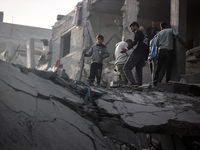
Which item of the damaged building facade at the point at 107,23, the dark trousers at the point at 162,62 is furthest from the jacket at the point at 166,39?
the damaged building facade at the point at 107,23

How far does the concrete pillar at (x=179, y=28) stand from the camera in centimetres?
655

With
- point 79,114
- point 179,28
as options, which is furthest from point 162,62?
point 79,114

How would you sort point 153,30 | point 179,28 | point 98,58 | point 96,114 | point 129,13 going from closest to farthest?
point 96,114
point 98,58
point 179,28
point 153,30
point 129,13

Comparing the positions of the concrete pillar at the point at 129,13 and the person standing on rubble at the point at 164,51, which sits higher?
the concrete pillar at the point at 129,13

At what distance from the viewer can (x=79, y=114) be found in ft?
12.1

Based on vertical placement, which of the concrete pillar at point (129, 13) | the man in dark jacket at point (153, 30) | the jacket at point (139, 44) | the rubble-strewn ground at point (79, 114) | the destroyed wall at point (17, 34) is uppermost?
the destroyed wall at point (17, 34)

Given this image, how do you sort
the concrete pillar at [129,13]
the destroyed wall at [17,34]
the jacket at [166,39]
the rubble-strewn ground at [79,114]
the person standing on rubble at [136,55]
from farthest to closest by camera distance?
the destroyed wall at [17,34] < the concrete pillar at [129,13] < the jacket at [166,39] < the person standing on rubble at [136,55] < the rubble-strewn ground at [79,114]

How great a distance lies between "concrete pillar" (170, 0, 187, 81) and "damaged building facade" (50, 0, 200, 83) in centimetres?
196

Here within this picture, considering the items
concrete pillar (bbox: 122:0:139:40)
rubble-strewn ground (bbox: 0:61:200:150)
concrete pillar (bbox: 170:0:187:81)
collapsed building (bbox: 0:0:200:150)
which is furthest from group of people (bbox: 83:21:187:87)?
concrete pillar (bbox: 122:0:139:40)

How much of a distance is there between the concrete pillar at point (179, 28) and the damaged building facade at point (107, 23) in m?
1.96

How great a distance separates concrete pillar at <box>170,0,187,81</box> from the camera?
6.55 metres

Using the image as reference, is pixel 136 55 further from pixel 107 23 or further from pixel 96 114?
pixel 107 23

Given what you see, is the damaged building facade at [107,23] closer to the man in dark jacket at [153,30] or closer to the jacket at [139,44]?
the man in dark jacket at [153,30]

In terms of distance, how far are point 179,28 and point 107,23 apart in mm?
6576
